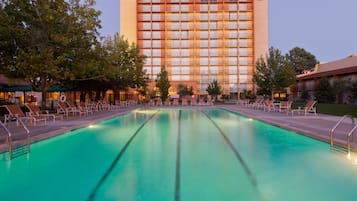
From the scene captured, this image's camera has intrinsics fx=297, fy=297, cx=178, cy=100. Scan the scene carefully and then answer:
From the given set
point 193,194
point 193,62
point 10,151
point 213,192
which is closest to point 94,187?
point 193,194

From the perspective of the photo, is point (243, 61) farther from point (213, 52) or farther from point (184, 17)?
point (184, 17)

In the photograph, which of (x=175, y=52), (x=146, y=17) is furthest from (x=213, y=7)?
(x=146, y=17)

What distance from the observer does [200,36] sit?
61.4m

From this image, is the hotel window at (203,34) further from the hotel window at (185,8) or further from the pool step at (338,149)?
the pool step at (338,149)

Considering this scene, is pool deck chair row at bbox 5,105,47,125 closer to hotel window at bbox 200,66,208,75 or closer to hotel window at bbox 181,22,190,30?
hotel window at bbox 200,66,208,75

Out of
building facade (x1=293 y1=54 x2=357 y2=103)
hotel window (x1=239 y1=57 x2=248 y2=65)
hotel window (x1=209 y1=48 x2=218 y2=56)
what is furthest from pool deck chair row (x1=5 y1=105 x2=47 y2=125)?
hotel window (x1=239 y1=57 x2=248 y2=65)

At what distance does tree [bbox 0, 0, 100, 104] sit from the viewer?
13742 mm

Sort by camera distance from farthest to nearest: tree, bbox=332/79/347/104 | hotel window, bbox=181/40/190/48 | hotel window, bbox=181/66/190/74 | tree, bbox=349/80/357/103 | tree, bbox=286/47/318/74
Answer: hotel window, bbox=181/66/190/74 < hotel window, bbox=181/40/190/48 < tree, bbox=286/47/318/74 < tree, bbox=332/79/347/104 < tree, bbox=349/80/357/103

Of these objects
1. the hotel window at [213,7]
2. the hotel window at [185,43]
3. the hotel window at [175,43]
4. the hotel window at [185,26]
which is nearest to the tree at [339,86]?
the hotel window at [185,43]

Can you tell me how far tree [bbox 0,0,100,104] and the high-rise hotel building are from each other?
44.4 m

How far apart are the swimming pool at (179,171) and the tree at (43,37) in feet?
20.2

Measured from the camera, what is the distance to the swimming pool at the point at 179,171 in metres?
4.62

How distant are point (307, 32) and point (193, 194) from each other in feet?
350

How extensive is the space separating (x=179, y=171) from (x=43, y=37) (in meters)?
11.5
